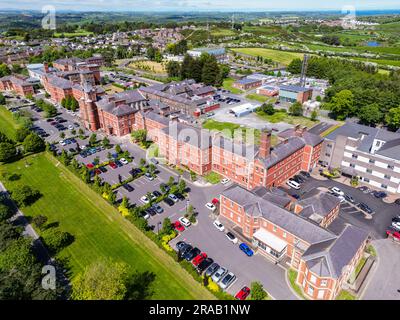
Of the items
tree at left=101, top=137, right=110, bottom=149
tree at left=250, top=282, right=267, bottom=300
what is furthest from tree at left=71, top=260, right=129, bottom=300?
tree at left=101, top=137, right=110, bottom=149

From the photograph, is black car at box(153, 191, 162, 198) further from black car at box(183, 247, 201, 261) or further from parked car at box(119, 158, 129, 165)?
black car at box(183, 247, 201, 261)

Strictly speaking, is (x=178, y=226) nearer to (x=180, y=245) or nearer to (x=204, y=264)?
(x=180, y=245)

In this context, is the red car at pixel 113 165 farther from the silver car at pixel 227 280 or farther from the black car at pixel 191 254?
the silver car at pixel 227 280

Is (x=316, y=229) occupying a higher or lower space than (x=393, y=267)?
higher

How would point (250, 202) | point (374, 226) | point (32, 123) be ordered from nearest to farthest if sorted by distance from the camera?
point (250, 202) < point (374, 226) < point (32, 123)

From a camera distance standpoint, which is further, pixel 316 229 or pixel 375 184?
pixel 375 184

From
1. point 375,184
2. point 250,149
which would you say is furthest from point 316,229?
point 375,184

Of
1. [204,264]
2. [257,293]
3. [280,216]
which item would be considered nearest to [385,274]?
[280,216]

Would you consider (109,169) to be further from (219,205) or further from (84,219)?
(219,205)
